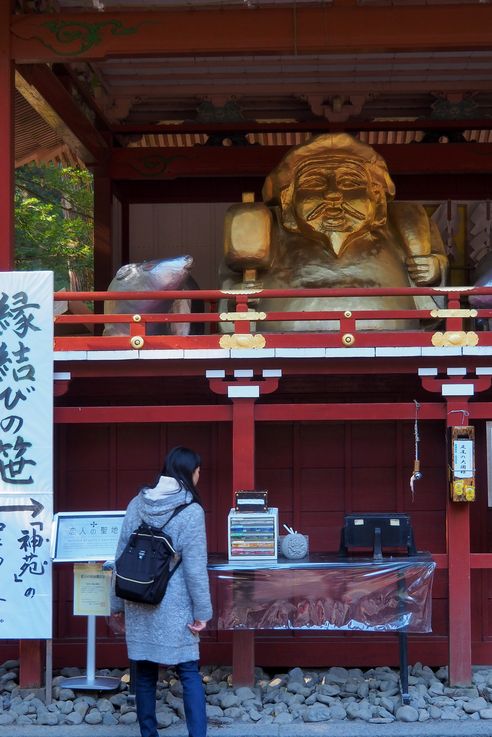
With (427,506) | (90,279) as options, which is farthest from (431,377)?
(90,279)

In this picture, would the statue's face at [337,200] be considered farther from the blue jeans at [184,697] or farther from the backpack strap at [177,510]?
the blue jeans at [184,697]

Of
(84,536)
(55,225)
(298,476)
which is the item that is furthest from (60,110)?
(55,225)

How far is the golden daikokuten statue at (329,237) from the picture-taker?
816 centimetres

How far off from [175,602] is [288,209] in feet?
14.9

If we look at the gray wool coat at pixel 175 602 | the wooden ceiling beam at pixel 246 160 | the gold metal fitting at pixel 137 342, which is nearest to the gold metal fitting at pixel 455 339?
the gold metal fitting at pixel 137 342

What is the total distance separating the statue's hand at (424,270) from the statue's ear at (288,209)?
1073 mm

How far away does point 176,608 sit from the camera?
4.79 meters

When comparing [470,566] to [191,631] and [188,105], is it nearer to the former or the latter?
[191,631]

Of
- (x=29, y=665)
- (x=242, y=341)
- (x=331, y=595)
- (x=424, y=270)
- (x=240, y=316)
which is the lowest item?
(x=29, y=665)

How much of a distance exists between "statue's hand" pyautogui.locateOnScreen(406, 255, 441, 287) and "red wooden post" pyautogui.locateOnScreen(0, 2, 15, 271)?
350 centimetres

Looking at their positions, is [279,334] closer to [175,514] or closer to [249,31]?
[175,514]

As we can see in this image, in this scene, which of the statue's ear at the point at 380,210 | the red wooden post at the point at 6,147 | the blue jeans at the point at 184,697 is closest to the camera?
the blue jeans at the point at 184,697

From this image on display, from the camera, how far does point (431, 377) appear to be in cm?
668

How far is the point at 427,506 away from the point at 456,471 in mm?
870
